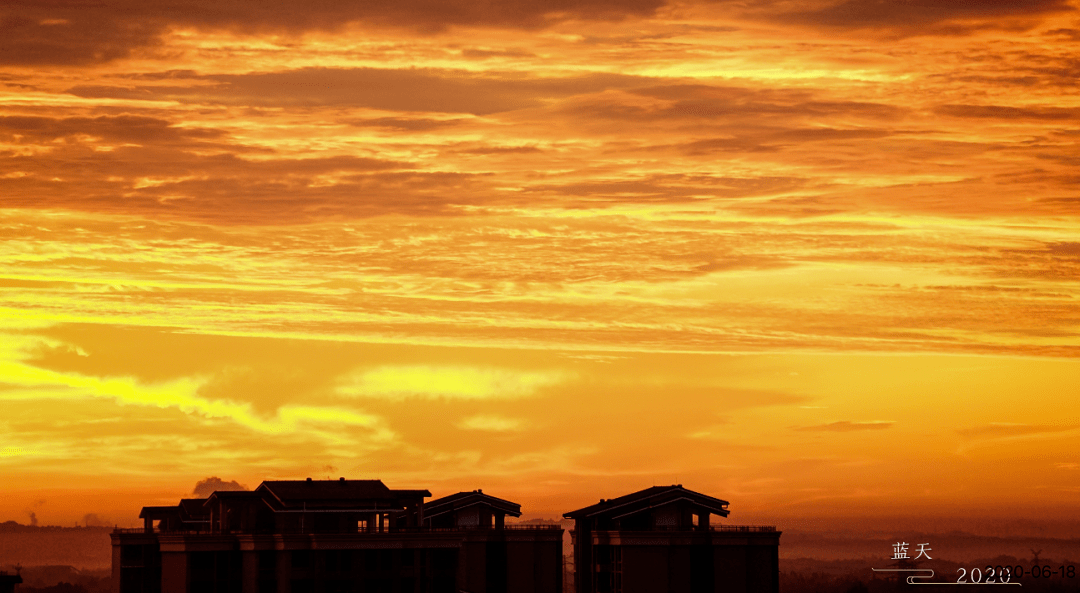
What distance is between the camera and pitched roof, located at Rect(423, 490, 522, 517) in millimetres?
124875

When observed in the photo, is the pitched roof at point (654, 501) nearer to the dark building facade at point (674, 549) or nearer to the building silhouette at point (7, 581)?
the dark building facade at point (674, 549)

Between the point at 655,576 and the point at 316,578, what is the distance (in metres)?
29.6

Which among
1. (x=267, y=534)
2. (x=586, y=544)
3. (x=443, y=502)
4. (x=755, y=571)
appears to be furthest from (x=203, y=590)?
(x=755, y=571)

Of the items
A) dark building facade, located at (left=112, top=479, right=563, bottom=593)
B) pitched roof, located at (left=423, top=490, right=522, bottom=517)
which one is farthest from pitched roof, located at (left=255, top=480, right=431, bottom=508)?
pitched roof, located at (left=423, top=490, right=522, bottom=517)

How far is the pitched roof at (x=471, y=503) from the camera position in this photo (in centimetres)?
12488

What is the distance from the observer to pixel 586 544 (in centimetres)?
12088

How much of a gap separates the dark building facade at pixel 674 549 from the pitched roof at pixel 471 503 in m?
9.91

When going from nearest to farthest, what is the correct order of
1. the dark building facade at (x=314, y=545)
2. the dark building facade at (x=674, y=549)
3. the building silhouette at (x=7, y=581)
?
the building silhouette at (x=7, y=581)
the dark building facade at (x=314, y=545)
the dark building facade at (x=674, y=549)

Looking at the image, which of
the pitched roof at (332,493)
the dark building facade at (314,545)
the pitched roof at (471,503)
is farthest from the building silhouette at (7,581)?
the pitched roof at (471,503)

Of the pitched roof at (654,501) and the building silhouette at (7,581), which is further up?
the pitched roof at (654,501)

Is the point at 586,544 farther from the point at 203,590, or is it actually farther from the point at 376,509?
the point at 203,590

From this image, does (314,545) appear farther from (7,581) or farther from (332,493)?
(7,581)

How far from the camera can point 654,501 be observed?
118 m

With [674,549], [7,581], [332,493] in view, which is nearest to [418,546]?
[332,493]
